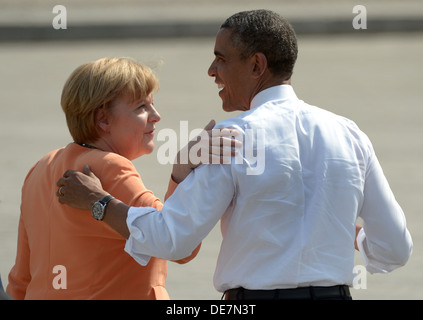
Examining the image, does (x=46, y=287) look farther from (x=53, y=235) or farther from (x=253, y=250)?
(x=253, y=250)

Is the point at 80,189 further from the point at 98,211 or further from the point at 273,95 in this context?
the point at 273,95

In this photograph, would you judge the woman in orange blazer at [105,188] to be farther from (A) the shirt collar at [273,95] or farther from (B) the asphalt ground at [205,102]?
(A) the shirt collar at [273,95]

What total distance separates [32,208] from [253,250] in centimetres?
84

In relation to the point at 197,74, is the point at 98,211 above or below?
above

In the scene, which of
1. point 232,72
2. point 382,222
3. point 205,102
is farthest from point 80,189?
point 205,102

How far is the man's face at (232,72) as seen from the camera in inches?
105

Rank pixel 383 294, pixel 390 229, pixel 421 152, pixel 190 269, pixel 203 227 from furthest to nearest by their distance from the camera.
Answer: pixel 421 152 < pixel 190 269 < pixel 383 294 < pixel 390 229 < pixel 203 227

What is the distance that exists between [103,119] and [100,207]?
0.40 metres

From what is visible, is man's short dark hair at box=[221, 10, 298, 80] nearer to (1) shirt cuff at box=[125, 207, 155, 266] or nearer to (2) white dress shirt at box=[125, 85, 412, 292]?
(2) white dress shirt at box=[125, 85, 412, 292]

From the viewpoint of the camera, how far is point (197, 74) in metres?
13.3

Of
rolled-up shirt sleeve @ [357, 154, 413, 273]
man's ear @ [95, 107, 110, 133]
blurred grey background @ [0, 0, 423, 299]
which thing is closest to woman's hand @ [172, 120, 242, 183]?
man's ear @ [95, 107, 110, 133]

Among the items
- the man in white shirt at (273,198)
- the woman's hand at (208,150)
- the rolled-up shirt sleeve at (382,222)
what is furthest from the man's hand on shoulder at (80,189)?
the rolled-up shirt sleeve at (382,222)

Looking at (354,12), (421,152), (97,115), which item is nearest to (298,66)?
(354,12)

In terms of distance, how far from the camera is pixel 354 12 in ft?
52.0
